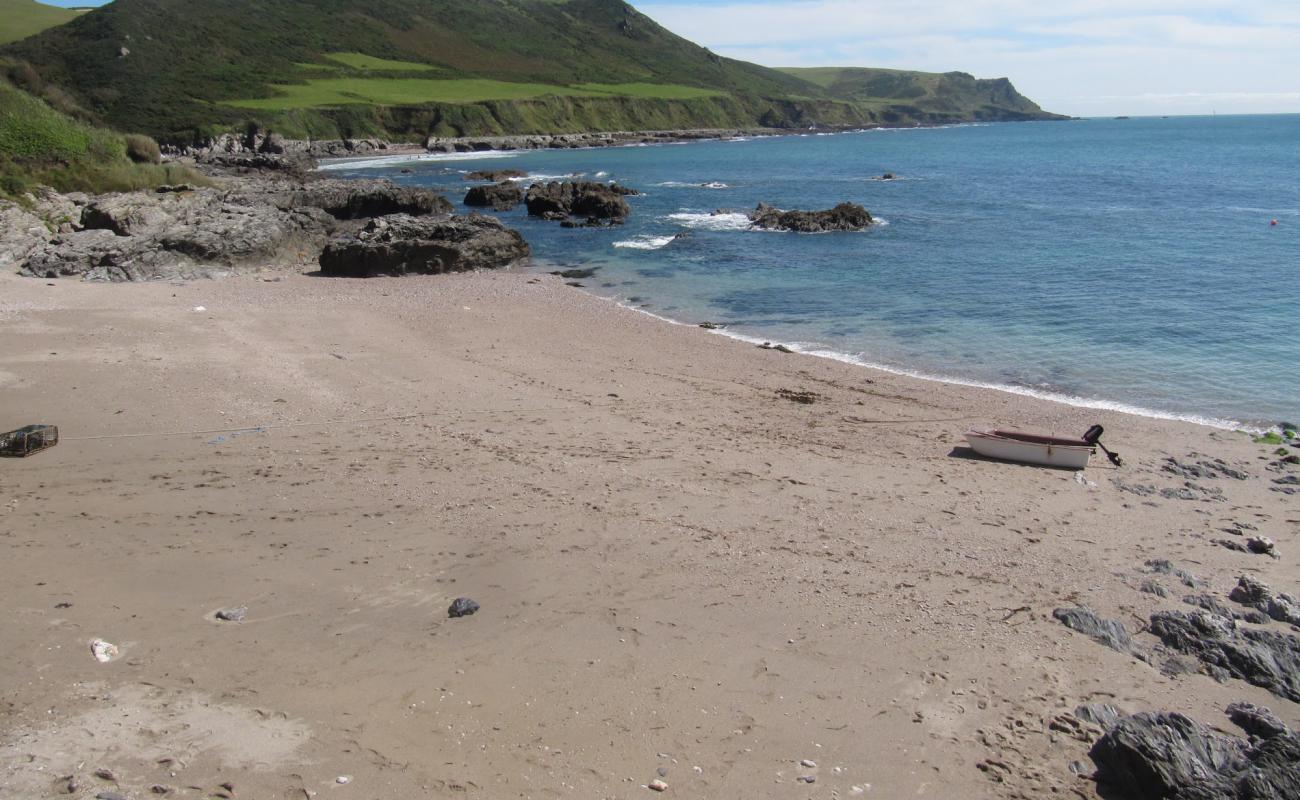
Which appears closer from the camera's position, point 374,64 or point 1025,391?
point 1025,391

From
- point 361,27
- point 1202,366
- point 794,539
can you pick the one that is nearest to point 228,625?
point 794,539

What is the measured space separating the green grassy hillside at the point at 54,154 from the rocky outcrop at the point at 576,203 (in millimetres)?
18681

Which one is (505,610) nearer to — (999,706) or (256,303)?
(999,706)

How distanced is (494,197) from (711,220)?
46.7 feet

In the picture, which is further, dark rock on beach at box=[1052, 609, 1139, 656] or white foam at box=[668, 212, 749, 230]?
white foam at box=[668, 212, 749, 230]

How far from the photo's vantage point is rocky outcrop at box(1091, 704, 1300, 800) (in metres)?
6.14

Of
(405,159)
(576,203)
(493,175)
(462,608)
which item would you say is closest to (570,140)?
(405,159)

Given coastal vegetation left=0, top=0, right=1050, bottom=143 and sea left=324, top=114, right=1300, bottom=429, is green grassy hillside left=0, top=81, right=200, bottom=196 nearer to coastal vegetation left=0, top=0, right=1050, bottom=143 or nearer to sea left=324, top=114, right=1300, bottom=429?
sea left=324, top=114, right=1300, bottom=429

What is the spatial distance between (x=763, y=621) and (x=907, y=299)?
20061 mm

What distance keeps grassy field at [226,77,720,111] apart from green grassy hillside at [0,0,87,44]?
31.7 metres

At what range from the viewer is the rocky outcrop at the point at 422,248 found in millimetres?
28984

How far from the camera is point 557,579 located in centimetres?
931

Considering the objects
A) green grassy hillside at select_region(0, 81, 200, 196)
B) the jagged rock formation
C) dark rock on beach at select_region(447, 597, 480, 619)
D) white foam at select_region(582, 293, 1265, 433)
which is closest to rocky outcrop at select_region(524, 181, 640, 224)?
the jagged rock formation

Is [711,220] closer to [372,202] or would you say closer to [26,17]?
[372,202]
